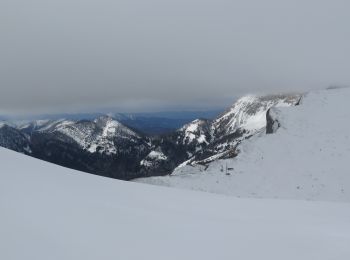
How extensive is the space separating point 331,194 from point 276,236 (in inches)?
1648

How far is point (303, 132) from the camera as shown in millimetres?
65750

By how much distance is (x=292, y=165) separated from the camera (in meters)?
55.2

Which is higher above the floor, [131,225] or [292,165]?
[131,225]

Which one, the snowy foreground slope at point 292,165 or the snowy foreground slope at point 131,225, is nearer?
the snowy foreground slope at point 131,225

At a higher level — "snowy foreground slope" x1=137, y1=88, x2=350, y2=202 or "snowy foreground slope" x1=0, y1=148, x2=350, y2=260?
"snowy foreground slope" x1=0, y1=148, x2=350, y2=260

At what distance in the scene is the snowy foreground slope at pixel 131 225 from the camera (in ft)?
16.8

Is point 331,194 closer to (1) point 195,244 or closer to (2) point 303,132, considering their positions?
(2) point 303,132

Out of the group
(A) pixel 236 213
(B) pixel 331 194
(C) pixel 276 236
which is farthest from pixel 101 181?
(B) pixel 331 194

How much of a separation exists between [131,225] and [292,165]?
5160cm

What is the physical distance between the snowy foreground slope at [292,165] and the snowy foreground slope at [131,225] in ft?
128

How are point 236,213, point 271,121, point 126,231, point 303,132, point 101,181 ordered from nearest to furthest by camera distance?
point 126,231, point 236,213, point 101,181, point 303,132, point 271,121

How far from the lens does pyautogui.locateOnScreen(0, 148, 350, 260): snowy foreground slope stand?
5.11 metres

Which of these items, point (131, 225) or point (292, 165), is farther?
point (292, 165)

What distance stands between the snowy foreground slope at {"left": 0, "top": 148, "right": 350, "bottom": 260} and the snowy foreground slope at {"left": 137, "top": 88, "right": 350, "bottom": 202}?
39120 mm
